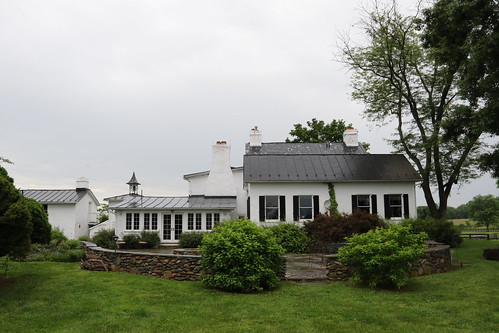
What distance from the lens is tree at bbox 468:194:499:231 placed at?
160 feet

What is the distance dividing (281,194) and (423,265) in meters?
10.2

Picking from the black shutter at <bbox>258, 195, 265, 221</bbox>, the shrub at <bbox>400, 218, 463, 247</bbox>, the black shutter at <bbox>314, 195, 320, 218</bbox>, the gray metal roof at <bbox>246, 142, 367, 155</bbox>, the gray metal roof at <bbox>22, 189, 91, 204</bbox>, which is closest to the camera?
the shrub at <bbox>400, 218, 463, 247</bbox>

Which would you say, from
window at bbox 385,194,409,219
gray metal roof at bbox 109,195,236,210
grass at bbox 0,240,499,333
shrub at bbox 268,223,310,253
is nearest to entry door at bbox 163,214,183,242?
gray metal roof at bbox 109,195,236,210

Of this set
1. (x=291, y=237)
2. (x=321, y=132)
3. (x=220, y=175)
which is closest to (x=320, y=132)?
(x=321, y=132)

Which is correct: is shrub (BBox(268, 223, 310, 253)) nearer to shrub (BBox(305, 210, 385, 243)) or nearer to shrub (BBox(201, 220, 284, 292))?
shrub (BBox(305, 210, 385, 243))

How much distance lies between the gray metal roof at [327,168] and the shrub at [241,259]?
10556 millimetres

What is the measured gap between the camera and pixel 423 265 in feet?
36.8

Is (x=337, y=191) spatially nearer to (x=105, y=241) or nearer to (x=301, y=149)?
(x=301, y=149)

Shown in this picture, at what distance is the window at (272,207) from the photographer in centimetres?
2053

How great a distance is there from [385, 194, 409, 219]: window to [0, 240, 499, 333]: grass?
997 centimetres

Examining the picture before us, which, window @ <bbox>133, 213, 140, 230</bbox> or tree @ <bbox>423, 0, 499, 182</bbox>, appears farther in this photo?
window @ <bbox>133, 213, 140, 230</bbox>


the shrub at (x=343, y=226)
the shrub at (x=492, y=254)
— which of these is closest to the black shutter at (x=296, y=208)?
the shrub at (x=343, y=226)

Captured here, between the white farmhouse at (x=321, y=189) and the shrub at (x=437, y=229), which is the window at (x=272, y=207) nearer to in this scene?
the white farmhouse at (x=321, y=189)

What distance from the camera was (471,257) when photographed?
15.5 m
